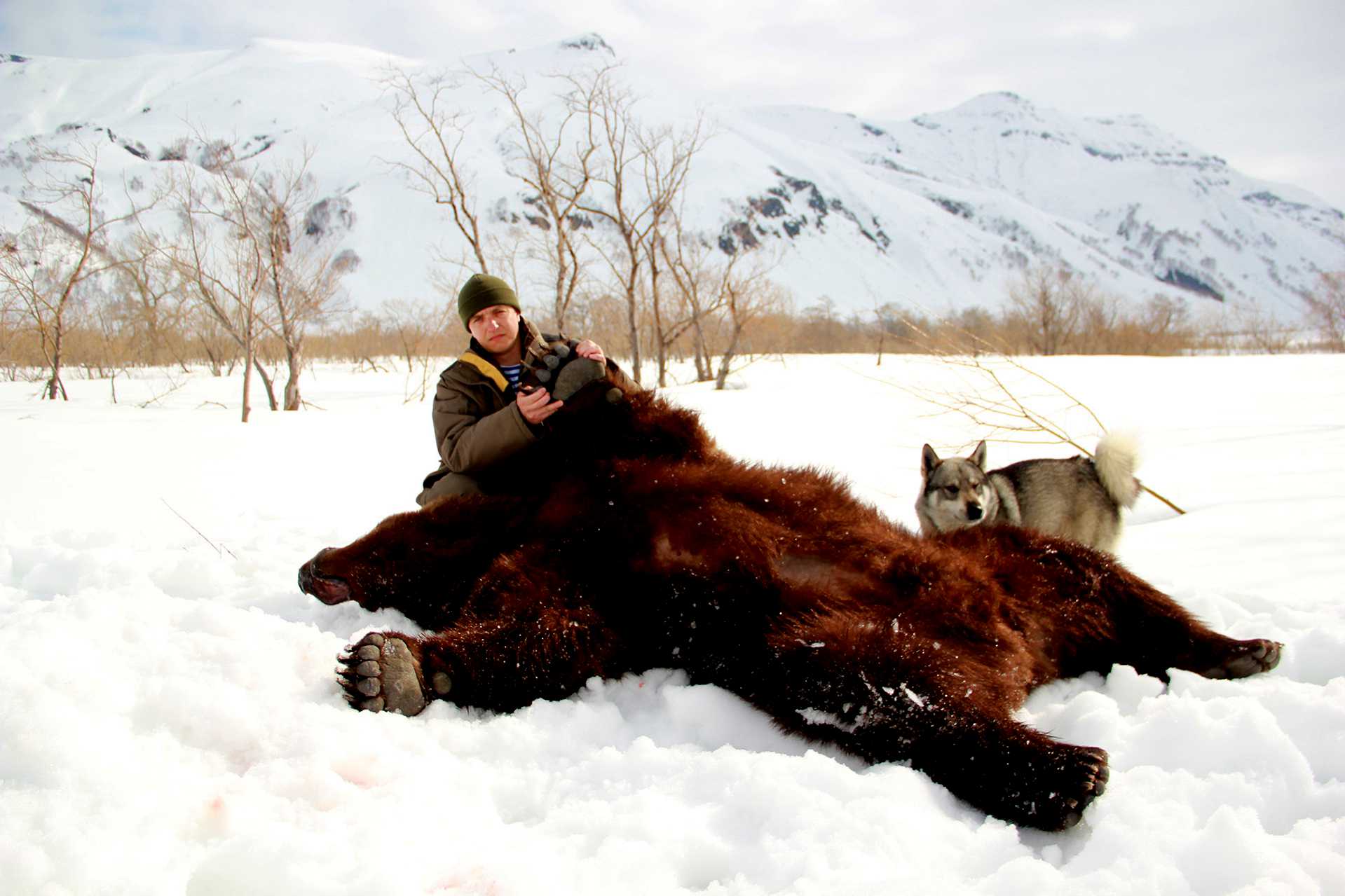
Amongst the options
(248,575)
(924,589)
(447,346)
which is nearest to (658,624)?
(924,589)

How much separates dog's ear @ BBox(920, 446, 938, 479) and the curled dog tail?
1.00 metres

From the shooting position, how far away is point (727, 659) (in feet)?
6.77

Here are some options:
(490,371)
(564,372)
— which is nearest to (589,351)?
(564,372)

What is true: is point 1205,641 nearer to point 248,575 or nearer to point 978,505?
point 978,505

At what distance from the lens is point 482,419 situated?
3092mm

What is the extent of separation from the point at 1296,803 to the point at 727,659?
1279 mm

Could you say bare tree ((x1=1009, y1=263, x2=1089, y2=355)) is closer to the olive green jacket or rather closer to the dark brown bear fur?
the olive green jacket

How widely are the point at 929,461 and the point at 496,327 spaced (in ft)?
9.68

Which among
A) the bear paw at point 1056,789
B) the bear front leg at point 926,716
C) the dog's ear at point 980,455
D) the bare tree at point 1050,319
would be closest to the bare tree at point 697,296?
the dog's ear at point 980,455

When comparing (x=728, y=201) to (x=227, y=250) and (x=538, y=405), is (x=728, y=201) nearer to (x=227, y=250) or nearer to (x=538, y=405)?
(x=227, y=250)

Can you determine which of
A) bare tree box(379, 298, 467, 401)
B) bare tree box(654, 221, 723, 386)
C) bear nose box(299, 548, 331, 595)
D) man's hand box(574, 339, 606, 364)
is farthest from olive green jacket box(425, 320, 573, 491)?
bare tree box(654, 221, 723, 386)

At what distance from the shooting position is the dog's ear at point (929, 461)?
15.5ft

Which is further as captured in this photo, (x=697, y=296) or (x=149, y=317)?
(x=149, y=317)

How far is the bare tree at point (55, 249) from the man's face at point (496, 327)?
14590 millimetres
